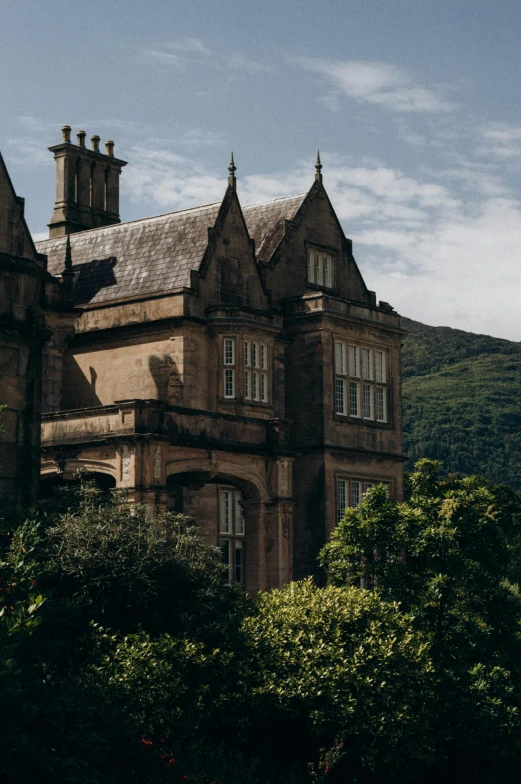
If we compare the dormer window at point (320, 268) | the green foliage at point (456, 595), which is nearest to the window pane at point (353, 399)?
the dormer window at point (320, 268)

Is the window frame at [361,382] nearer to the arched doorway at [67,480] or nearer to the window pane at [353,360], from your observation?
the window pane at [353,360]

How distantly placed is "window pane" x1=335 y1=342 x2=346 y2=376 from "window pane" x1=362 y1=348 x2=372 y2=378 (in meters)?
1.16

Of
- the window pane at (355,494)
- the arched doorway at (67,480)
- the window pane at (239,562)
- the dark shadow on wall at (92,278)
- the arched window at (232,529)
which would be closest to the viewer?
the arched doorway at (67,480)

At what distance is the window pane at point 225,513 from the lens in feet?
166

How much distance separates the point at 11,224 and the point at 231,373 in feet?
39.3

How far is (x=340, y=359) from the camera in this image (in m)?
53.8

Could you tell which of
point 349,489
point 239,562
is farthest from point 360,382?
point 239,562

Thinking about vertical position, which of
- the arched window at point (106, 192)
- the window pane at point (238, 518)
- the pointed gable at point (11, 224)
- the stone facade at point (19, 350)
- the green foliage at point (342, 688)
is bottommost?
the green foliage at point (342, 688)

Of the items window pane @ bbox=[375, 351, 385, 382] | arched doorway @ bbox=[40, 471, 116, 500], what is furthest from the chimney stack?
arched doorway @ bbox=[40, 471, 116, 500]

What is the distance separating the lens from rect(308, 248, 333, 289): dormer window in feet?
183

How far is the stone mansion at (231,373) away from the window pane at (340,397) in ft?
0.26

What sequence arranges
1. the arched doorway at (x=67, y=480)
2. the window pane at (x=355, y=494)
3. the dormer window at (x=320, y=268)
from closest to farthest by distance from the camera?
the arched doorway at (x=67, y=480) → the window pane at (x=355, y=494) → the dormer window at (x=320, y=268)

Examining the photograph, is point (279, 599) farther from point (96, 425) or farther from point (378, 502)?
point (96, 425)

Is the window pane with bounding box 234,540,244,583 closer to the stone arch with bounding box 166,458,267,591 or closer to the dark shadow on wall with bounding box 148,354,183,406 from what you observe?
the stone arch with bounding box 166,458,267,591
